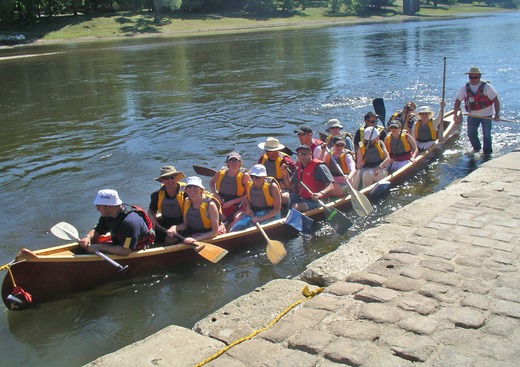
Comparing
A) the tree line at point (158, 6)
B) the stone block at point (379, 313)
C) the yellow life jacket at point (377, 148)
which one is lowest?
the stone block at point (379, 313)

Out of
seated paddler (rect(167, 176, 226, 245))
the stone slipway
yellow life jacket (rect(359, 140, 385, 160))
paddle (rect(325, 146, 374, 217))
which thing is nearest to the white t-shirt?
yellow life jacket (rect(359, 140, 385, 160))

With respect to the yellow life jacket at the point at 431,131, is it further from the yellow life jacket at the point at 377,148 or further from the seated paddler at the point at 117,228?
the seated paddler at the point at 117,228

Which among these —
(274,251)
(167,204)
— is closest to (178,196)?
(167,204)

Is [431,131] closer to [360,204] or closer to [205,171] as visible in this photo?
[360,204]

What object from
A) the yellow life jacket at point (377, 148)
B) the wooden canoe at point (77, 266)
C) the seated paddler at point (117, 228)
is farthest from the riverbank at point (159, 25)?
the wooden canoe at point (77, 266)

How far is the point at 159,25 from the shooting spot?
185ft

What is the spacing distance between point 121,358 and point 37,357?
1.80 m

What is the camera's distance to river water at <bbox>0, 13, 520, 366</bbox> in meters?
6.70

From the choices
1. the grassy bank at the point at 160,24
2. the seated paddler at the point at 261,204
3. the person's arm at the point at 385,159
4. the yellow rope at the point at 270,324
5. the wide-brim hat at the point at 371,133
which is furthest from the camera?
the grassy bank at the point at 160,24

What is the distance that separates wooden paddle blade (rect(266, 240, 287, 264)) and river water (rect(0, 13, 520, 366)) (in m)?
0.24

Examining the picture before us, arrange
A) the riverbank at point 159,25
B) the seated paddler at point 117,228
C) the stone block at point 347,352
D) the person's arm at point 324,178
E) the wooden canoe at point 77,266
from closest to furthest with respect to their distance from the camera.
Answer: the stone block at point 347,352 < the wooden canoe at point 77,266 < the seated paddler at point 117,228 < the person's arm at point 324,178 < the riverbank at point 159,25

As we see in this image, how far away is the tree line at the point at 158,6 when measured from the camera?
54625 mm

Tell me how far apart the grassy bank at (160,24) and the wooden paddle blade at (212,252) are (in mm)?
46260

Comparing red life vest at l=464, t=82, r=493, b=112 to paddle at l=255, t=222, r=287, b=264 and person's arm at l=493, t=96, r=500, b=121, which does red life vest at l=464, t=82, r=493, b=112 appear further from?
paddle at l=255, t=222, r=287, b=264
